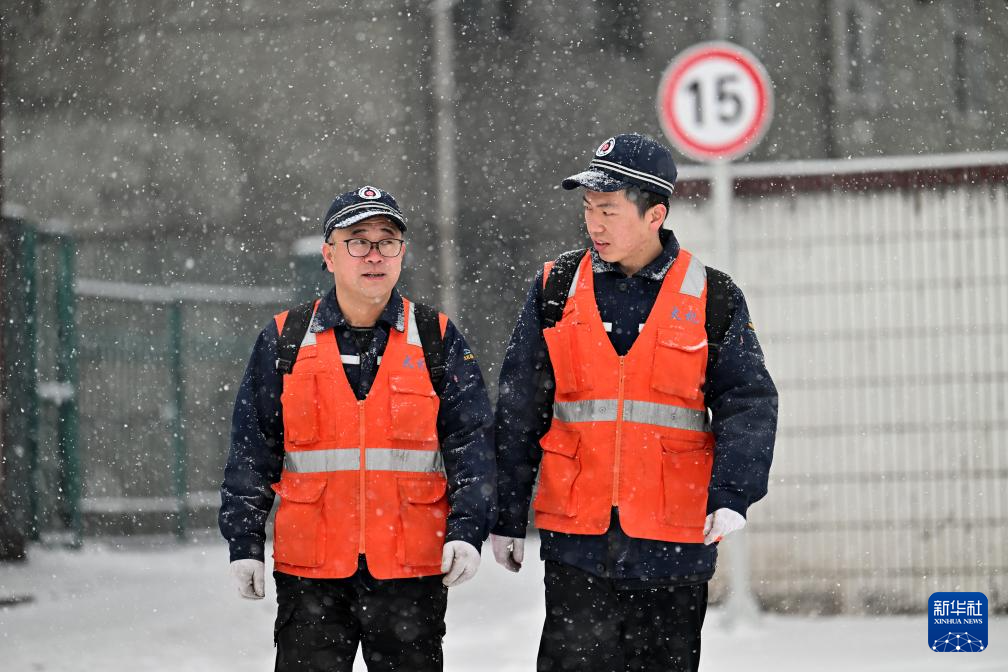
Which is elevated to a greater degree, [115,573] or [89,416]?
[89,416]

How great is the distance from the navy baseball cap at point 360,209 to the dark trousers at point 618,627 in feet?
3.82

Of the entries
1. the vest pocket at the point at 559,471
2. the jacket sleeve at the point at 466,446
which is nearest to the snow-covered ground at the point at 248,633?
the vest pocket at the point at 559,471

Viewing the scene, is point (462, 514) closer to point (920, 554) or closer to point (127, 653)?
point (127, 653)

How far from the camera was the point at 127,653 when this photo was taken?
6516mm

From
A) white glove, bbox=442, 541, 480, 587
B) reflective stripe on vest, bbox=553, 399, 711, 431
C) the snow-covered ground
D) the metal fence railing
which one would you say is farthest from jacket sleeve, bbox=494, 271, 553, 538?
the metal fence railing

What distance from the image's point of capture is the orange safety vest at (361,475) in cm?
393

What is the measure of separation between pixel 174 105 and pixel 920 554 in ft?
33.8

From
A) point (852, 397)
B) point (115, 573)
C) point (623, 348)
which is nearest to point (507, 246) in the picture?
point (115, 573)

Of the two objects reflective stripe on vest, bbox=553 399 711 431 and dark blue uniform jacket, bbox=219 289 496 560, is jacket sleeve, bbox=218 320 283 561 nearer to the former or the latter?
dark blue uniform jacket, bbox=219 289 496 560

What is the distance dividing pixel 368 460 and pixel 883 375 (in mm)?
3853

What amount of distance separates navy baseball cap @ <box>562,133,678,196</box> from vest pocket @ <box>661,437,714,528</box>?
0.77 metres

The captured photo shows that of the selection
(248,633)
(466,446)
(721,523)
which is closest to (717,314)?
(721,523)

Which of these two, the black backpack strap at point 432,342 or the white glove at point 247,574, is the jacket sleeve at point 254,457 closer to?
the white glove at point 247,574

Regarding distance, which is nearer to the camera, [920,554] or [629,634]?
[629,634]
